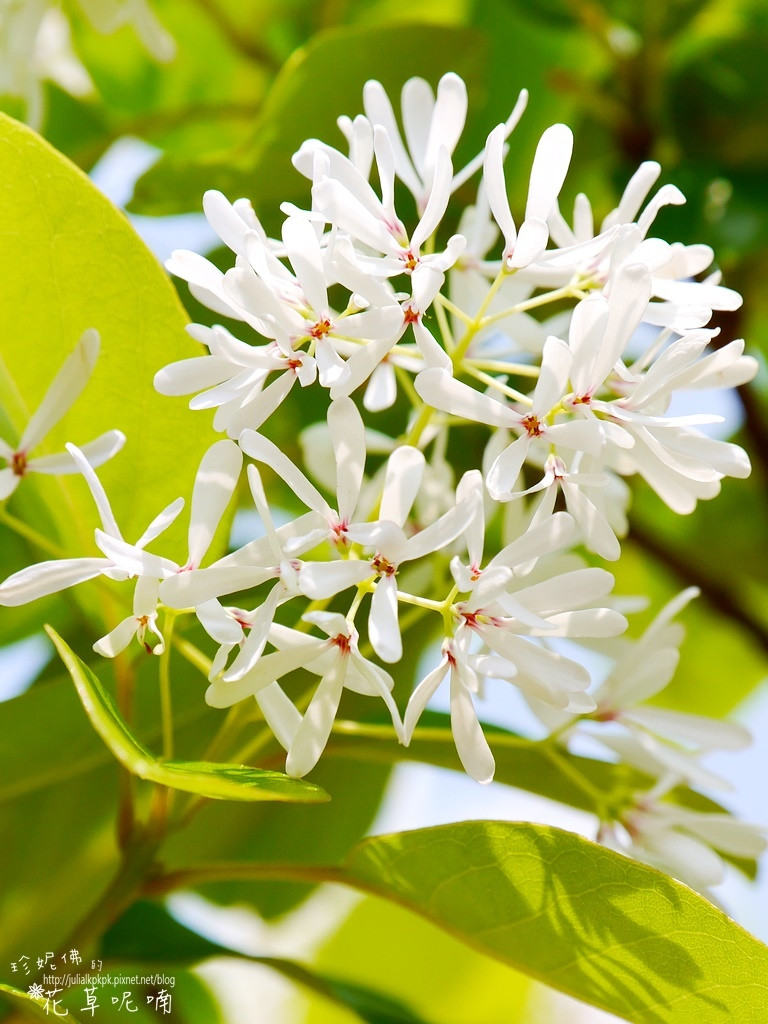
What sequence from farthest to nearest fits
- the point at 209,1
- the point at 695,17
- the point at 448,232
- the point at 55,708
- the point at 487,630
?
the point at 209,1 → the point at 695,17 → the point at 448,232 → the point at 55,708 → the point at 487,630

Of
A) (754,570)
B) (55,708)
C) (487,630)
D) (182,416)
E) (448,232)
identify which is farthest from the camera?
(754,570)

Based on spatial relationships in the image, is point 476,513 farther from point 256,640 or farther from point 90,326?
point 90,326

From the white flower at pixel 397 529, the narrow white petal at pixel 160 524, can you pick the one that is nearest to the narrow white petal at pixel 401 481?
the white flower at pixel 397 529

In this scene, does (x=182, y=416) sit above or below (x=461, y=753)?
above

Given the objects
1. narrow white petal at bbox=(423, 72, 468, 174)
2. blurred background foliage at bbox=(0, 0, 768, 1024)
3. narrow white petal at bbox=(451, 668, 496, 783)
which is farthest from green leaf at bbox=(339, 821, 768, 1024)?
narrow white petal at bbox=(423, 72, 468, 174)

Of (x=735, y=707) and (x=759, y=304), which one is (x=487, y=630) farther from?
(x=735, y=707)

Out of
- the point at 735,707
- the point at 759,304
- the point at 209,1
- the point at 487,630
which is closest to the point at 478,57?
the point at 209,1

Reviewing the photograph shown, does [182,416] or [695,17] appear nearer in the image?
[182,416]
